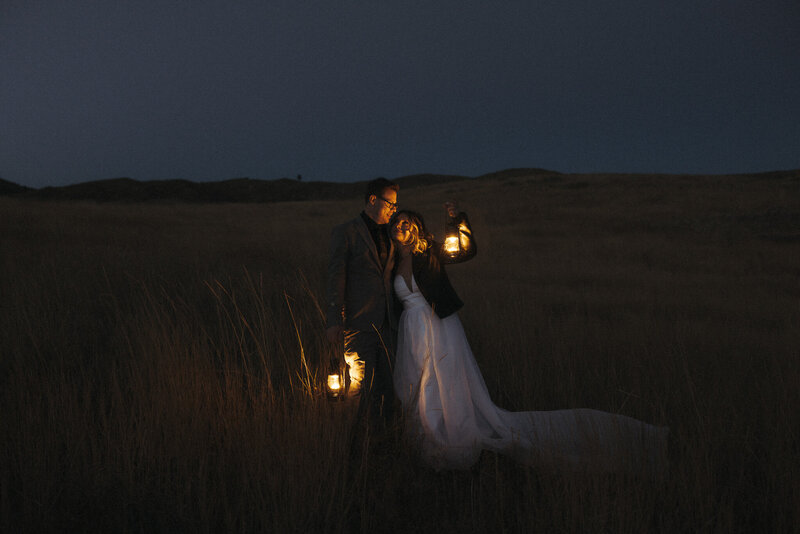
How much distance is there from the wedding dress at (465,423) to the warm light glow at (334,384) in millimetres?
498

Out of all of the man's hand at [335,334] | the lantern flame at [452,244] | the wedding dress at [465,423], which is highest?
the lantern flame at [452,244]

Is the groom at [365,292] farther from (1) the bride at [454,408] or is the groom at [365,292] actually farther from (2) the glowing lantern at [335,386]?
(2) the glowing lantern at [335,386]

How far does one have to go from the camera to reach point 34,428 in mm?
2914

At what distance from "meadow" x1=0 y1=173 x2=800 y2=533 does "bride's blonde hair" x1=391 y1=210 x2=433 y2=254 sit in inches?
44.2

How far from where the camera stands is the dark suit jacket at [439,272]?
317cm

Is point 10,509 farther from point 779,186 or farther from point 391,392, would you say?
point 779,186

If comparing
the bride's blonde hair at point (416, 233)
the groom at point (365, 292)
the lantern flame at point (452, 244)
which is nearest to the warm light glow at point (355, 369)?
the groom at point (365, 292)

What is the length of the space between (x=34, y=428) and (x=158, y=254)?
5966mm

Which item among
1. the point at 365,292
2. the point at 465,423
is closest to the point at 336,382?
the point at 365,292

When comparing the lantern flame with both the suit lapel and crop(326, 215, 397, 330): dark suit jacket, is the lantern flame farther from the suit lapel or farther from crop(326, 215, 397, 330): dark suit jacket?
the suit lapel

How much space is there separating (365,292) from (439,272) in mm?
551

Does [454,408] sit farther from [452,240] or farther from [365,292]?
[452,240]

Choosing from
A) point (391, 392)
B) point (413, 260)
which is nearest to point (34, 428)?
point (391, 392)

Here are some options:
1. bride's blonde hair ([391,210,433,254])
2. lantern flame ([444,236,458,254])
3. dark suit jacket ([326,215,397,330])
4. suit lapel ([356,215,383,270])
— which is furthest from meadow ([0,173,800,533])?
lantern flame ([444,236,458,254])
